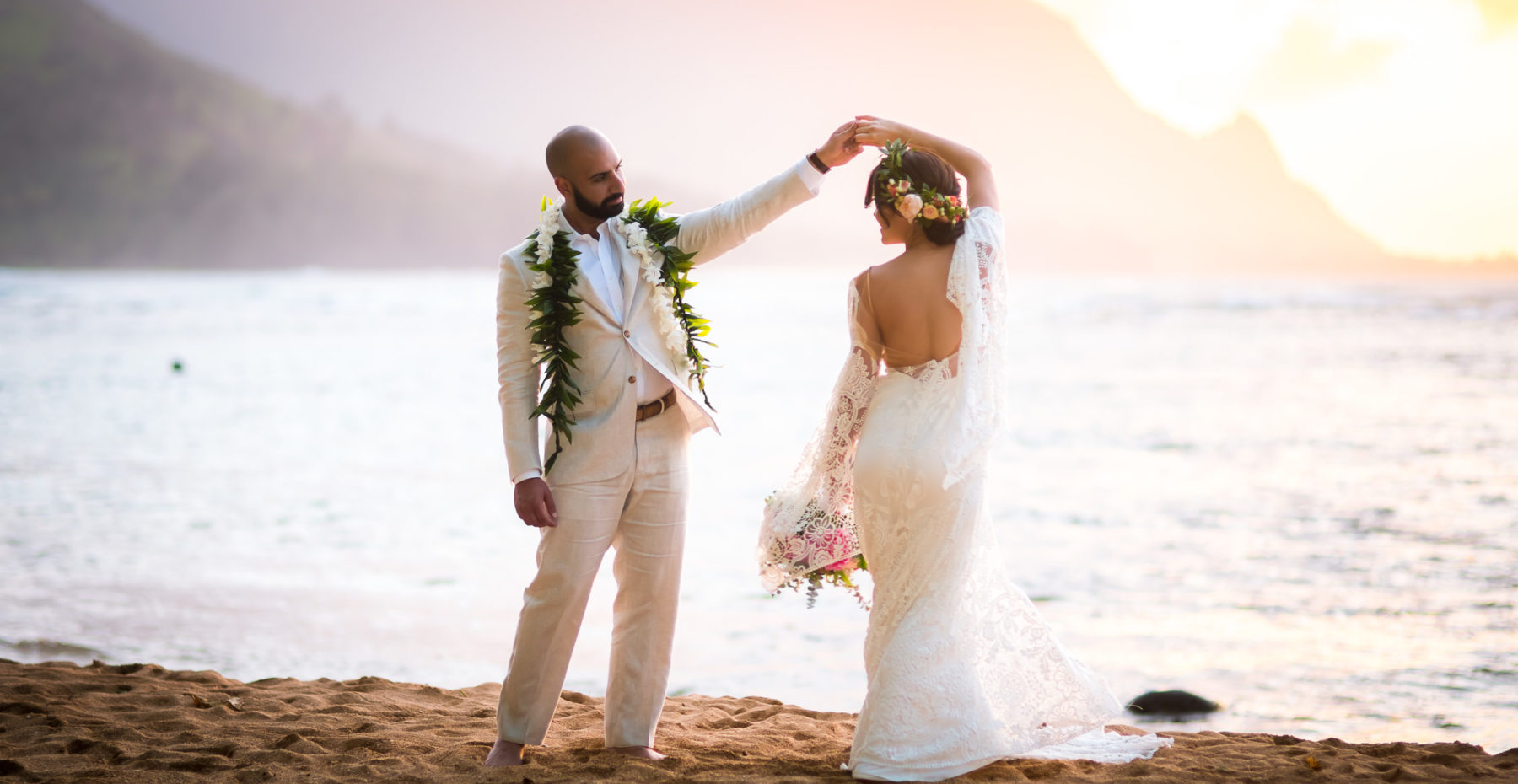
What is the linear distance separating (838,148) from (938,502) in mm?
1370

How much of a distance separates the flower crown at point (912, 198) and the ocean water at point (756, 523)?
10.4 ft

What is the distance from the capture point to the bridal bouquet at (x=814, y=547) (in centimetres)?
433

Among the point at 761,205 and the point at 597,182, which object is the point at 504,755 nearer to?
the point at 597,182

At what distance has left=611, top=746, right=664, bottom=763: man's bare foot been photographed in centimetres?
428

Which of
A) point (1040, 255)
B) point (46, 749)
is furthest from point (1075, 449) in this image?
point (1040, 255)

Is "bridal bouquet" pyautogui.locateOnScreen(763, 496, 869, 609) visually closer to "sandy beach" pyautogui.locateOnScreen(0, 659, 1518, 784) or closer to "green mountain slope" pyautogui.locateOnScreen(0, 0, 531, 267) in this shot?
"sandy beach" pyautogui.locateOnScreen(0, 659, 1518, 784)

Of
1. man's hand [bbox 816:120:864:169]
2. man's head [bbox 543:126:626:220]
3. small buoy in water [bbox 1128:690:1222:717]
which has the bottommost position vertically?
small buoy in water [bbox 1128:690:1222:717]

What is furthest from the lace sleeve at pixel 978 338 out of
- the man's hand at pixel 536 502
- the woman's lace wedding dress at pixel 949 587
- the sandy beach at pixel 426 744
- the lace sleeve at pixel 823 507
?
the man's hand at pixel 536 502

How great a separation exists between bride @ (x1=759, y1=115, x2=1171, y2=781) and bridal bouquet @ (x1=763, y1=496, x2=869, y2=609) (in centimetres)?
13

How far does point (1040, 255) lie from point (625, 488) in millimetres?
100364

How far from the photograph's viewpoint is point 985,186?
4.15 m

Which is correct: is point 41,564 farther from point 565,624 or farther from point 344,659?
point 565,624

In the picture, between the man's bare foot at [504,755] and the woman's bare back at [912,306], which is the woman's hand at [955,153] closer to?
the woman's bare back at [912,306]

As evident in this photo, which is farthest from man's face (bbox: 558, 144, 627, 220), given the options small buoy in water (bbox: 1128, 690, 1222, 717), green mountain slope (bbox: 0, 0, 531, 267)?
green mountain slope (bbox: 0, 0, 531, 267)
